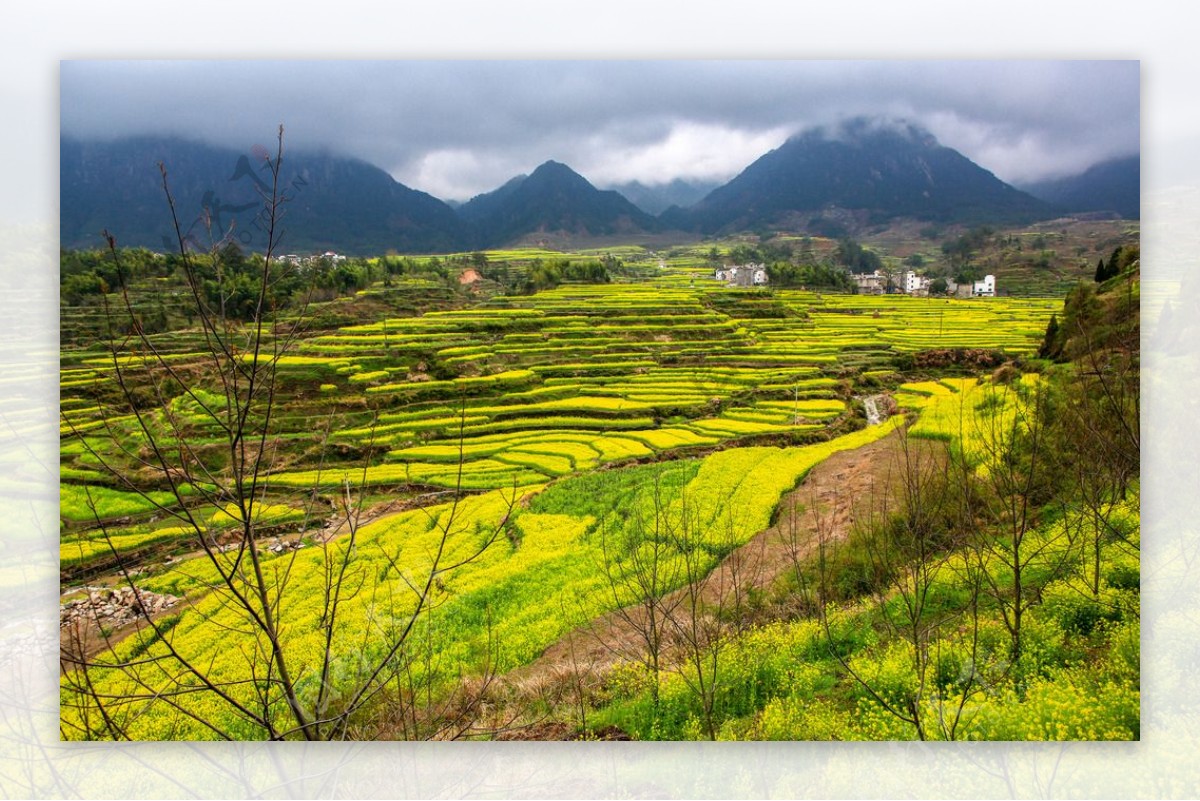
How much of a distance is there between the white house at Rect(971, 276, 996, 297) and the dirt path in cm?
142

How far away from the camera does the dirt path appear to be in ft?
16.8

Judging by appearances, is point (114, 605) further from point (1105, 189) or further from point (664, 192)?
point (1105, 189)

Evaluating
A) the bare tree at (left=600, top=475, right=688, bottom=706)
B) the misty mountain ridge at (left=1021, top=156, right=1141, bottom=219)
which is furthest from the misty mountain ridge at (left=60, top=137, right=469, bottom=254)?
the misty mountain ridge at (left=1021, top=156, right=1141, bottom=219)

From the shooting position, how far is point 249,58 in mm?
5297

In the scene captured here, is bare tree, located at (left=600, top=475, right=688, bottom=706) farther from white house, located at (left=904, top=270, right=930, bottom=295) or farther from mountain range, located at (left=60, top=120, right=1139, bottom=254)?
white house, located at (left=904, top=270, right=930, bottom=295)

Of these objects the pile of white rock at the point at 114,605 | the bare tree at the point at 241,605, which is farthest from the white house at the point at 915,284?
the pile of white rock at the point at 114,605

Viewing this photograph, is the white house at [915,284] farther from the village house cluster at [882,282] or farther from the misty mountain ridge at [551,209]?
the misty mountain ridge at [551,209]

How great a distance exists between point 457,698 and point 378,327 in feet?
11.1

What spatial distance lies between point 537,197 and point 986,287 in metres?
4.09

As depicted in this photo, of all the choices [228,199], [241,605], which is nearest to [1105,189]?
[228,199]

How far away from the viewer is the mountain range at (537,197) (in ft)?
17.8

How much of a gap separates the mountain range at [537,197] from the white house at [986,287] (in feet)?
1.68

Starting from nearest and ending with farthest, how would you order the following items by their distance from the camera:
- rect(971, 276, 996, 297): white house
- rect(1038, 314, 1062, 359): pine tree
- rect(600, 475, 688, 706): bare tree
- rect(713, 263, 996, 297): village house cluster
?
rect(600, 475, 688, 706): bare tree < rect(1038, 314, 1062, 359): pine tree < rect(971, 276, 996, 297): white house < rect(713, 263, 996, 297): village house cluster

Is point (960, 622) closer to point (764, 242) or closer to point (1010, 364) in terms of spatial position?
point (1010, 364)
